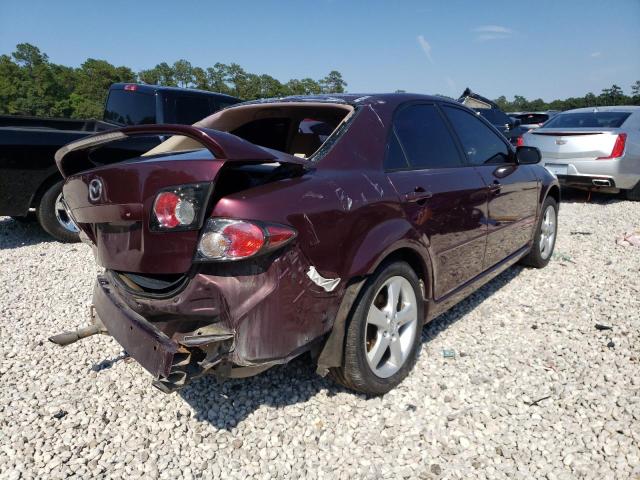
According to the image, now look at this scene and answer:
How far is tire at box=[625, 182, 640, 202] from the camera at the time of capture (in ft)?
26.2

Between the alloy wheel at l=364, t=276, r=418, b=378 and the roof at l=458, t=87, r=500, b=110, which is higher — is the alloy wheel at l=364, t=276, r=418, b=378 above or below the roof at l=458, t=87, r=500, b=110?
below

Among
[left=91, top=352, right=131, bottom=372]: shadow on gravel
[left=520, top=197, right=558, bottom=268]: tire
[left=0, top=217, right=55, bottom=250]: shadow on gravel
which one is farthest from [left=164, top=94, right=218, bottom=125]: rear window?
[left=520, top=197, right=558, bottom=268]: tire

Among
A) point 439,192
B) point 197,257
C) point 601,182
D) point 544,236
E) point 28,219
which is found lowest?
point 28,219

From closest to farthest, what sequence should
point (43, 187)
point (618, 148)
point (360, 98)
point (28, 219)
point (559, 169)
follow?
1. point (360, 98)
2. point (43, 187)
3. point (28, 219)
4. point (618, 148)
5. point (559, 169)

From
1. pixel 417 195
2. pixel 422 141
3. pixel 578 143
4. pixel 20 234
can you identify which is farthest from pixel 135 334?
pixel 578 143

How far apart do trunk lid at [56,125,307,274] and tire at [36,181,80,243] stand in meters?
3.47

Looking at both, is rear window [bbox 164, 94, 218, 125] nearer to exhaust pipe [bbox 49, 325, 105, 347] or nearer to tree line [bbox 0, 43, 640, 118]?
exhaust pipe [bbox 49, 325, 105, 347]

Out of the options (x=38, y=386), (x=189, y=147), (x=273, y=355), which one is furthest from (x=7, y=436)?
(x=189, y=147)

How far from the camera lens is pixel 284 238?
71.2 inches

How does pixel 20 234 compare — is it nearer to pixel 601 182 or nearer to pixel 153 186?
pixel 153 186

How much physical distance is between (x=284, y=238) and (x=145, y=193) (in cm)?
61

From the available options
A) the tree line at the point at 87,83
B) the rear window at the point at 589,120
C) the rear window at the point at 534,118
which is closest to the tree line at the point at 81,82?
the tree line at the point at 87,83

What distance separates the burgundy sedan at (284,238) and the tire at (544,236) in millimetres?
1619

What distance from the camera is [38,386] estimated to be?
2.62 meters
